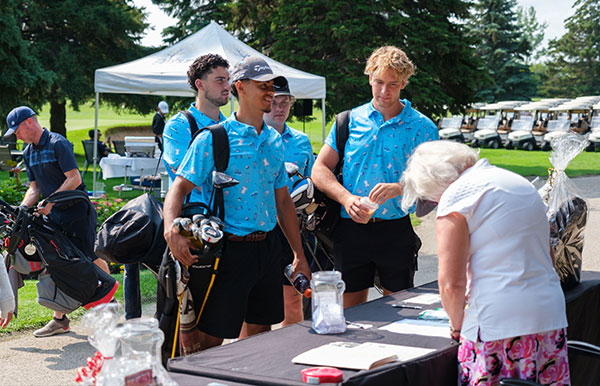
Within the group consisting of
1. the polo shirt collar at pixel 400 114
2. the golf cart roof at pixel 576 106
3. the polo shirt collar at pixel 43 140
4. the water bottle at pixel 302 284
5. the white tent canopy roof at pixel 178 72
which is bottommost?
the water bottle at pixel 302 284

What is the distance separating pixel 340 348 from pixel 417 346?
0.34 meters

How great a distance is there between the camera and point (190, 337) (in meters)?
3.42

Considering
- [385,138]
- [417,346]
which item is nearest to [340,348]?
[417,346]

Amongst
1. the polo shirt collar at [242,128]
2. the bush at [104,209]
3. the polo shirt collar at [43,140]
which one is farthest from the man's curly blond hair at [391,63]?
the bush at [104,209]

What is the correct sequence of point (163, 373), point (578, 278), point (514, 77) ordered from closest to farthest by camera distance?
point (163, 373)
point (578, 278)
point (514, 77)

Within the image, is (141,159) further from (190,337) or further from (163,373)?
(163,373)

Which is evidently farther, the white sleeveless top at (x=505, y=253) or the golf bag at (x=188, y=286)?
the golf bag at (x=188, y=286)

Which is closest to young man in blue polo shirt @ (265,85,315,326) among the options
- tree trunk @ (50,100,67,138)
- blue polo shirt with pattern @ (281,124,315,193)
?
blue polo shirt with pattern @ (281,124,315,193)

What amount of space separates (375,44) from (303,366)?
20.4 m

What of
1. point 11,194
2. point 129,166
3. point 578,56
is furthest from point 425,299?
point 578,56

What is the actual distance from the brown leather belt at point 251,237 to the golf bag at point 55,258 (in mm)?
2475

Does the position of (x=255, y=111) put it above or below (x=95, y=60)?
below

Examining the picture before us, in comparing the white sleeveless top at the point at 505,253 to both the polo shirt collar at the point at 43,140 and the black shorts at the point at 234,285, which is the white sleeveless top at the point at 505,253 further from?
the polo shirt collar at the point at 43,140

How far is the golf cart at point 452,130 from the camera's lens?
118ft
